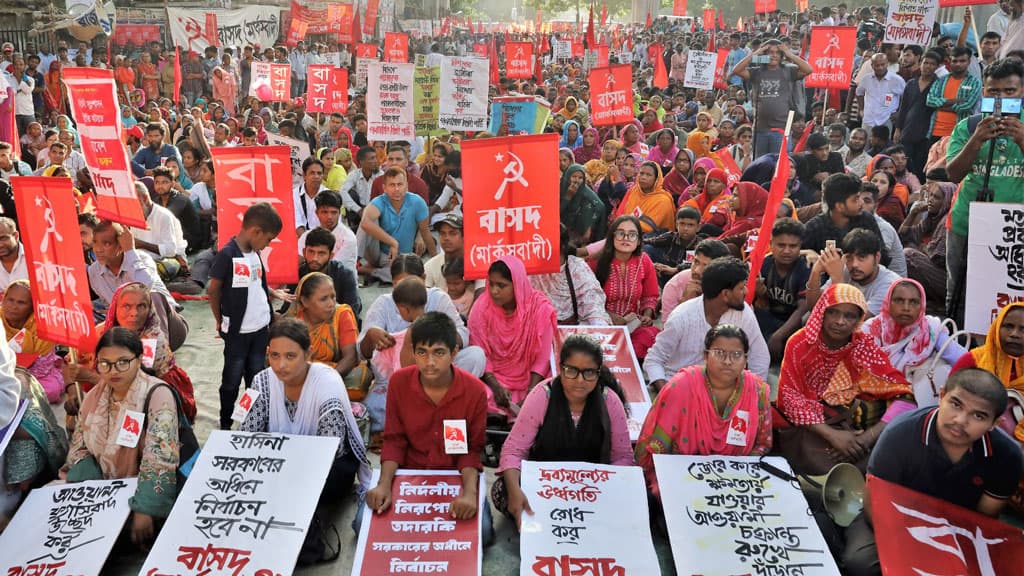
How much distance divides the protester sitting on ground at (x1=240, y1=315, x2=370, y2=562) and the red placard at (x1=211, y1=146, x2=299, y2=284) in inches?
72.5

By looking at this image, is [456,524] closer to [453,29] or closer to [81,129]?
[81,129]

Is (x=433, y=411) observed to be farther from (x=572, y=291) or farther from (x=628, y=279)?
(x=628, y=279)

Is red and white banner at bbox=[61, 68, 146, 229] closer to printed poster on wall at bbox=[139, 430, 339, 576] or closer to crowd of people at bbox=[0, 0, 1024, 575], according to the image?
crowd of people at bbox=[0, 0, 1024, 575]

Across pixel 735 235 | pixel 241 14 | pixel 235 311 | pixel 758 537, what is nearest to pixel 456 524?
pixel 758 537

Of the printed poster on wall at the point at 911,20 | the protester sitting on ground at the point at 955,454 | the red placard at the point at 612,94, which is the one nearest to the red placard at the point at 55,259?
the protester sitting on ground at the point at 955,454

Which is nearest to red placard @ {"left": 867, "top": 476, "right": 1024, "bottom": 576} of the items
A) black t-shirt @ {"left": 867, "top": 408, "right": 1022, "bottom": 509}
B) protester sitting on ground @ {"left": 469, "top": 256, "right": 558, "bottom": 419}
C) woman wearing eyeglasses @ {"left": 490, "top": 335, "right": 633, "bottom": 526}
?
black t-shirt @ {"left": 867, "top": 408, "right": 1022, "bottom": 509}

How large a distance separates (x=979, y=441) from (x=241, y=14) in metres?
23.7

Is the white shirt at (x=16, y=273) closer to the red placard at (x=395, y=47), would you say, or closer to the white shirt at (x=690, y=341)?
the white shirt at (x=690, y=341)

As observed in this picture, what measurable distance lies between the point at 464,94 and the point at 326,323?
5311 mm

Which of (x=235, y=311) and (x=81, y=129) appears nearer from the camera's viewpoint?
(x=235, y=311)

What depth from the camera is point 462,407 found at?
11.9 feet

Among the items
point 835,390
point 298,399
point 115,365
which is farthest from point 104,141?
point 835,390

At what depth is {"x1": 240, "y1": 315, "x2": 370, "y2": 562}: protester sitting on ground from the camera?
3658mm

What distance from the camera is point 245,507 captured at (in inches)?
130
